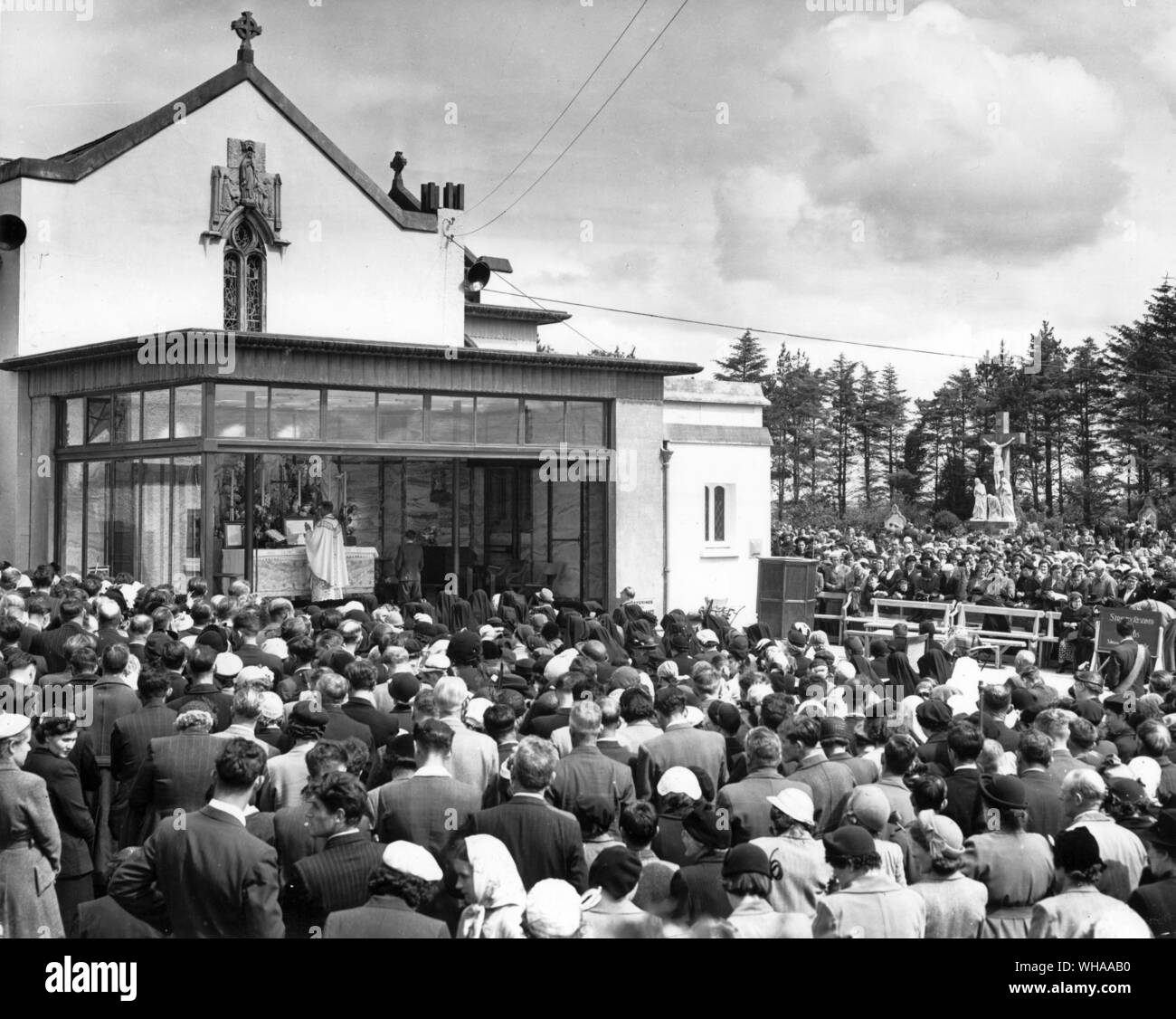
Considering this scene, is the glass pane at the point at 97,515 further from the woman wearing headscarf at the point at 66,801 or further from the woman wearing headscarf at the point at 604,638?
→ the woman wearing headscarf at the point at 66,801

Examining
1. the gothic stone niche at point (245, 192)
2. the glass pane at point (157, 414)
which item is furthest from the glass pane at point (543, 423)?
the gothic stone niche at point (245, 192)

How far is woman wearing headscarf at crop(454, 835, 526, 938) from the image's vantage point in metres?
4.82

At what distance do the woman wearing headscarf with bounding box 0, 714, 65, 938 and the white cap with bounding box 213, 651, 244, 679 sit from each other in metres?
2.39

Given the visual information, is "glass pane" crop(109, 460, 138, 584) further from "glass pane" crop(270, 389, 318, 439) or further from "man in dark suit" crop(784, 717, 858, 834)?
"man in dark suit" crop(784, 717, 858, 834)

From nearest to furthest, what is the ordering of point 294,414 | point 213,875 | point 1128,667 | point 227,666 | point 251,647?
point 213,875
point 227,666
point 251,647
point 1128,667
point 294,414

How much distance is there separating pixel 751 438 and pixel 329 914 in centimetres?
2080

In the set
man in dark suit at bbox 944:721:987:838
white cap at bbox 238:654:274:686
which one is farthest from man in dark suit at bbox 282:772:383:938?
man in dark suit at bbox 944:721:987:838

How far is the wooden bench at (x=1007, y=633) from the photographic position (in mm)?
20594

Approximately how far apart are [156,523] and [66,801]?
13.0 metres

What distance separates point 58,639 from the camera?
33.9 ft

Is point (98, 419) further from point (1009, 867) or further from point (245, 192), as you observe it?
point (1009, 867)

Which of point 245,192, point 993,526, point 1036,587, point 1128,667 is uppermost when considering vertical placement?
point 245,192

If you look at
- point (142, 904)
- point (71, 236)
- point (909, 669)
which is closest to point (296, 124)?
point (71, 236)

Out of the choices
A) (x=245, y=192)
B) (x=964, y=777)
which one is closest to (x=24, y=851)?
(x=964, y=777)
